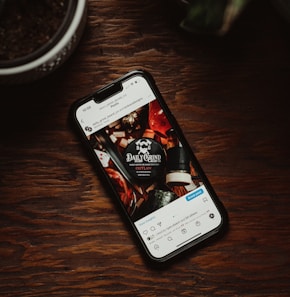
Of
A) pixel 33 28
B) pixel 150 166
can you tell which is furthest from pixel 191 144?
pixel 33 28

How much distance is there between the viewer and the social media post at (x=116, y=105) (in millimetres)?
737

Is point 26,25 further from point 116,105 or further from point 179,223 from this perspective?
point 179,223

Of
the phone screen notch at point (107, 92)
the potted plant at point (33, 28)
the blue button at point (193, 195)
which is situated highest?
the potted plant at point (33, 28)

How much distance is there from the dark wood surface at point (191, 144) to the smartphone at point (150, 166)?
0.01 meters

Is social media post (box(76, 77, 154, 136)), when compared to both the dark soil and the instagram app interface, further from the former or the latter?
the dark soil

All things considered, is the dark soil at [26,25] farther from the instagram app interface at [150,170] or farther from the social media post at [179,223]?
the social media post at [179,223]

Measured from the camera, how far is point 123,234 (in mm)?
730

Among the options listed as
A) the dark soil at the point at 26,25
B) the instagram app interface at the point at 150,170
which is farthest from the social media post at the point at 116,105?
the dark soil at the point at 26,25

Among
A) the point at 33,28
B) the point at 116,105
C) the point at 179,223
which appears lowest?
the point at 179,223

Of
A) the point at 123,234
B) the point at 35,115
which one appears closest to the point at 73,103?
the point at 35,115

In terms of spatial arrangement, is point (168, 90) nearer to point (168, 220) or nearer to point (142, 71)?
point (142, 71)

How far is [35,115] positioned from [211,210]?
0.24 m

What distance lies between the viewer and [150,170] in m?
0.74

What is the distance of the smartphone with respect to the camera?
2.41ft
